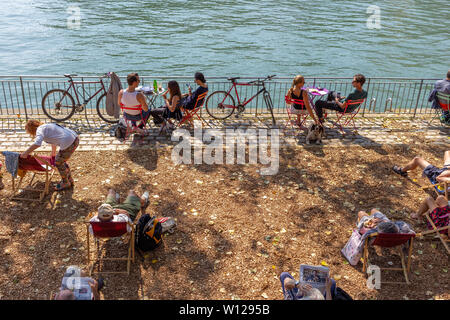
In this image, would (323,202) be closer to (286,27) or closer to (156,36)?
(156,36)

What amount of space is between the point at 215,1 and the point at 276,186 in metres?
41.6

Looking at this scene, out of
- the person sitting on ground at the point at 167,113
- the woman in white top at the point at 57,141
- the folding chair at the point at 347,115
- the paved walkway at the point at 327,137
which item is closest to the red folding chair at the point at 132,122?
the paved walkway at the point at 327,137

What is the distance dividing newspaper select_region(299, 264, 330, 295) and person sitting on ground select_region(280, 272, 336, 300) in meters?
0.06

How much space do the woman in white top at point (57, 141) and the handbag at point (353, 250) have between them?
18.1ft

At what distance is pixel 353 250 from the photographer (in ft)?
20.9

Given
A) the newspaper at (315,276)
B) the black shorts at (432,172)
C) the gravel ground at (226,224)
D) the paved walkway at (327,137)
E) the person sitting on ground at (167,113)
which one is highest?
the person sitting on ground at (167,113)

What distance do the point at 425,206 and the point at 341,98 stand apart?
200 inches

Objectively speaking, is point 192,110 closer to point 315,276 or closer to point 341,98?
point 341,98

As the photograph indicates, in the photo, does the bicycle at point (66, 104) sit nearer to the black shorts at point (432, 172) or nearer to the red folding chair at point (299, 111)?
the red folding chair at point (299, 111)

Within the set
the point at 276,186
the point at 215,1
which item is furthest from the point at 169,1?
the point at 276,186

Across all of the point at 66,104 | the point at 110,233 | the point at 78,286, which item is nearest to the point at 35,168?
the point at 110,233

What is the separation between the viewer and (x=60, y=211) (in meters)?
7.46

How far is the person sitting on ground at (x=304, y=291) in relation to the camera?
16.2ft

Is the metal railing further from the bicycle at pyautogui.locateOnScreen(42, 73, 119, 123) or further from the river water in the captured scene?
the river water
